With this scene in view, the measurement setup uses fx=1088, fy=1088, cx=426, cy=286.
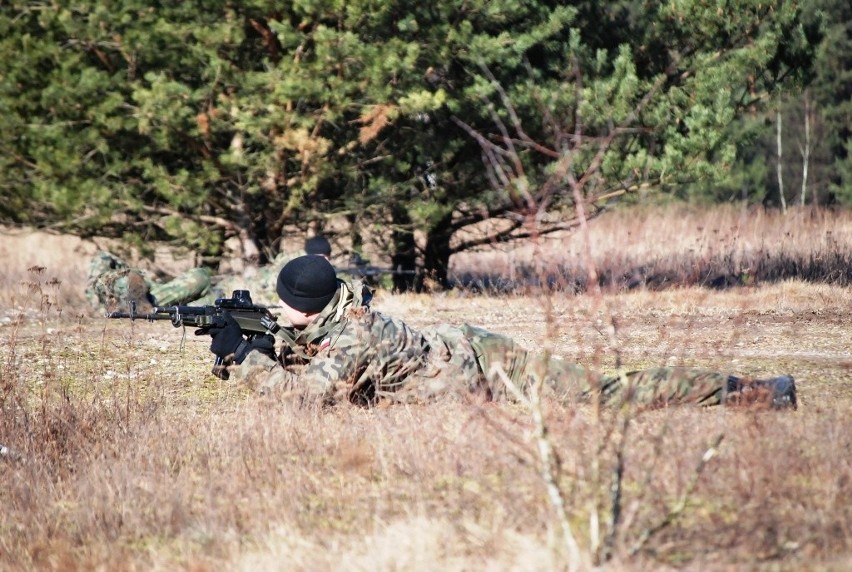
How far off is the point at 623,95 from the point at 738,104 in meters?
2.00

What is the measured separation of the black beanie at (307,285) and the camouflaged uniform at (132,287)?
262 inches

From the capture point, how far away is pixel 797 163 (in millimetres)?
35062

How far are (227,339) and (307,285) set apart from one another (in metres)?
0.60

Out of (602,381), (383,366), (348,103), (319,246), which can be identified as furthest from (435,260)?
(602,381)

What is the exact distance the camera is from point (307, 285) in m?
6.20

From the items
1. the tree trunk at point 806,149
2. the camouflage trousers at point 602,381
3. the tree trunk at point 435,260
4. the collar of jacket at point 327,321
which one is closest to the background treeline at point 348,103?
A: the tree trunk at point 435,260

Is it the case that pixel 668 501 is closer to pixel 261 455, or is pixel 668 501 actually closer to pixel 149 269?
pixel 261 455

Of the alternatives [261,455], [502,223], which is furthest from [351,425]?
[502,223]

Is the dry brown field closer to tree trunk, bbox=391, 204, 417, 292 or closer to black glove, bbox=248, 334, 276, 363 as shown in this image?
black glove, bbox=248, 334, 276, 363

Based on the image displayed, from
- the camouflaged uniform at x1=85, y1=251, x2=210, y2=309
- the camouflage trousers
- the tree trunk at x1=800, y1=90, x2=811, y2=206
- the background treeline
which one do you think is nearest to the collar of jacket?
the camouflage trousers

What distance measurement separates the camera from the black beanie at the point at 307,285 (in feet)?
20.3

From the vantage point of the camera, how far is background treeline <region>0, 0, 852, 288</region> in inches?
512

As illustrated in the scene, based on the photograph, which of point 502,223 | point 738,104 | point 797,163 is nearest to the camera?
point 738,104

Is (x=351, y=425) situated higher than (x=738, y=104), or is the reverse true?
(x=738, y=104)
